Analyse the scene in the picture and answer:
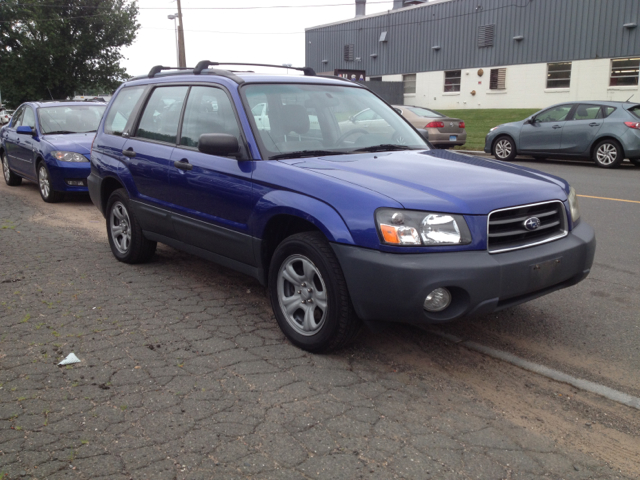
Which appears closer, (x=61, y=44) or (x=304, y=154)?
(x=304, y=154)

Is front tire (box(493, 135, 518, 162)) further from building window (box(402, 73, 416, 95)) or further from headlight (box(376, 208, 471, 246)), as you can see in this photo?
building window (box(402, 73, 416, 95))

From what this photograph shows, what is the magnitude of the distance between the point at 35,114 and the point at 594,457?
422 inches

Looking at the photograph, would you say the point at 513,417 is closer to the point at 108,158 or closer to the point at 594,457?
the point at 594,457

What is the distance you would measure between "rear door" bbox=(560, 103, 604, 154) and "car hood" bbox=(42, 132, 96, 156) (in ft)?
35.9

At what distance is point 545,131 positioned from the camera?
51.4 ft

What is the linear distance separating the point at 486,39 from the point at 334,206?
37.5 metres

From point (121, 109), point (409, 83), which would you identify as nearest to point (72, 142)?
point (121, 109)

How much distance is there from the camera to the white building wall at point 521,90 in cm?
3247

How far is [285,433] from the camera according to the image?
3086 millimetres

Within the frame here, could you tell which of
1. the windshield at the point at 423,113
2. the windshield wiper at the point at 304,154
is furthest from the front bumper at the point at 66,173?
the windshield at the point at 423,113

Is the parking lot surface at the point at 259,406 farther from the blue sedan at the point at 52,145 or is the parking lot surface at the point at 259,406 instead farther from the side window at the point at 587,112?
the side window at the point at 587,112

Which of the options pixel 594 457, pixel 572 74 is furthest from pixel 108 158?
pixel 572 74

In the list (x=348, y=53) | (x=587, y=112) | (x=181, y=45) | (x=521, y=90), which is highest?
(x=348, y=53)

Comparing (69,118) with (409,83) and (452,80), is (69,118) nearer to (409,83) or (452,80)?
(452,80)
